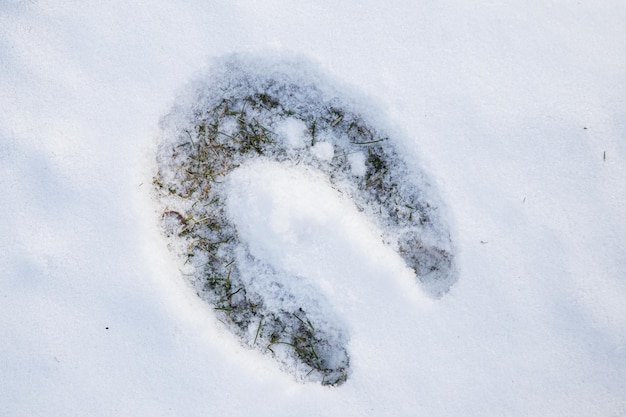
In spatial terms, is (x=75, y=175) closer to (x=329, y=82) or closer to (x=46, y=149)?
(x=46, y=149)

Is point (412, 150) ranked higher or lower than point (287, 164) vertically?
higher

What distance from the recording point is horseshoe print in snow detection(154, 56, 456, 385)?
167 centimetres

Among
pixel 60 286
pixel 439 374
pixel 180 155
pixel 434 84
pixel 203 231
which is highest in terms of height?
pixel 434 84

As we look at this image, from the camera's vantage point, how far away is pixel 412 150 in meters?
1.64

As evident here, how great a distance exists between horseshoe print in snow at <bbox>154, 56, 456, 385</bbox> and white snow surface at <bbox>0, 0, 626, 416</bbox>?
0.28ft

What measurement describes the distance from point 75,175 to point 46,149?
142 millimetres

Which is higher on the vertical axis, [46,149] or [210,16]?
[210,16]

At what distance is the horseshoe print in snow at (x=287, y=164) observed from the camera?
1.67 meters

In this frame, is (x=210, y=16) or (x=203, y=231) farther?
(x=203, y=231)

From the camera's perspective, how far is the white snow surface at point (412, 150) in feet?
5.25

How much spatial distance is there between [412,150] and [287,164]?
1.59 feet

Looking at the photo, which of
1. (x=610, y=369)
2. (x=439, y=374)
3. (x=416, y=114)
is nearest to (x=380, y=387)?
(x=439, y=374)

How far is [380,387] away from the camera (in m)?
1.63

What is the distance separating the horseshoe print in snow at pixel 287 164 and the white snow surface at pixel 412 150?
0.28 ft
